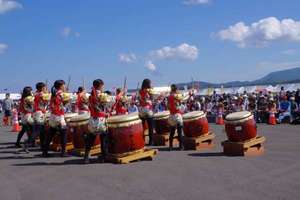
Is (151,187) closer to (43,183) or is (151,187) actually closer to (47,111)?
(43,183)

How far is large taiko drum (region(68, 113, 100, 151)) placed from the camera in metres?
11.9

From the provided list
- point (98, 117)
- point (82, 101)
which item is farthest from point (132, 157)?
point (82, 101)

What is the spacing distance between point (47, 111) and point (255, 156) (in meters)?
5.64

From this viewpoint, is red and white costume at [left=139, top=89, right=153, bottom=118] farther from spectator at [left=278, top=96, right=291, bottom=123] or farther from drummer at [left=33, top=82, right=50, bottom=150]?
spectator at [left=278, top=96, right=291, bottom=123]

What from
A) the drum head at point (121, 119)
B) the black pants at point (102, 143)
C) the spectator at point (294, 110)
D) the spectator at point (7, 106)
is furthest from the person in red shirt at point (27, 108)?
the spectator at point (7, 106)

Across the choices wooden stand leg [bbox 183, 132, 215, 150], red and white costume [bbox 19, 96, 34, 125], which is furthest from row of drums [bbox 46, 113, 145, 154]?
red and white costume [bbox 19, 96, 34, 125]

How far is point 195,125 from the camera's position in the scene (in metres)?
12.9

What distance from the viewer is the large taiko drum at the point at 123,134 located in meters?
10.4

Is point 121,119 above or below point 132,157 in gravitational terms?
above

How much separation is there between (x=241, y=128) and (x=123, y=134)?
8.92 ft

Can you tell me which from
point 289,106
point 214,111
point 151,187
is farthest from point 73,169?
point 214,111

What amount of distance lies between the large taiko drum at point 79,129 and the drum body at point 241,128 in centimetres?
309

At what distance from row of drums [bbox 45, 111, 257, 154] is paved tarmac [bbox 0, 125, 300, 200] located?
0.49 metres

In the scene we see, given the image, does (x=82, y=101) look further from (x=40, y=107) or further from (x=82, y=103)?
(x=40, y=107)
